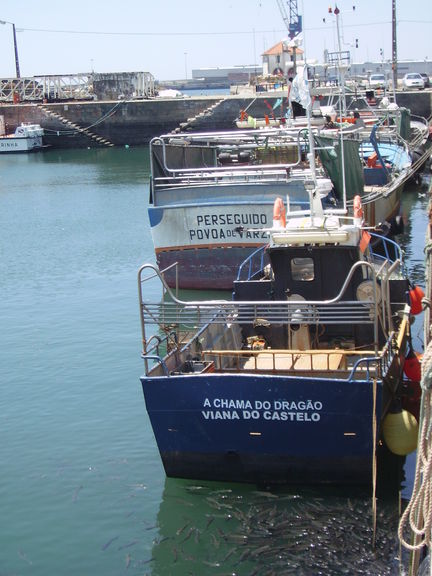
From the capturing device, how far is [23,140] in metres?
69.4

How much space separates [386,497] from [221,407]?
234 centimetres

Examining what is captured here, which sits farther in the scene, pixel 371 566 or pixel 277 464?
pixel 277 464

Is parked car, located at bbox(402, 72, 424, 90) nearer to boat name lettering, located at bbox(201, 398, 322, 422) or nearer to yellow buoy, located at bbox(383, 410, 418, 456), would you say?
yellow buoy, located at bbox(383, 410, 418, 456)

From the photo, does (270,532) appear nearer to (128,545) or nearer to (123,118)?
(128,545)

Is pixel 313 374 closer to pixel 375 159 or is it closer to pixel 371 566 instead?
pixel 371 566

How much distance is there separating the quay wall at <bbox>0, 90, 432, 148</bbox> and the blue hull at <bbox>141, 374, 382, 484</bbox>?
58.4 meters

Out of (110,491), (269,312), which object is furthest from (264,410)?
(110,491)

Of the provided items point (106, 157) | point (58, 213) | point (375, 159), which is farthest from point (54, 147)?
point (375, 159)

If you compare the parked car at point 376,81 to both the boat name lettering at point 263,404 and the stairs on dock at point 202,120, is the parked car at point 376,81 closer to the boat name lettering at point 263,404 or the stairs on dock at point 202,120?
the stairs on dock at point 202,120

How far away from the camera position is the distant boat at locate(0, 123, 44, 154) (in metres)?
69.6

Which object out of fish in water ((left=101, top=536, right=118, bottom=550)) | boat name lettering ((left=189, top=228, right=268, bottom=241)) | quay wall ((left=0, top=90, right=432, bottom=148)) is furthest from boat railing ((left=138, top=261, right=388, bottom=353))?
quay wall ((left=0, top=90, right=432, bottom=148))

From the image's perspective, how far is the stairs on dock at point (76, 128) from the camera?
71.1 metres

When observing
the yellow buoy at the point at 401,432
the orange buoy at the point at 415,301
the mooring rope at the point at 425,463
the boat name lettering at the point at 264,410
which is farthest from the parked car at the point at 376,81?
the mooring rope at the point at 425,463

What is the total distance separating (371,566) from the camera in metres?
8.95
